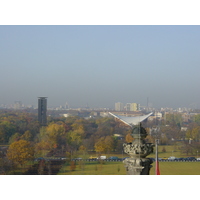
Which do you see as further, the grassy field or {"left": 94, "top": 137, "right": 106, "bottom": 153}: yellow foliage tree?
{"left": 94, "top": 137, "right": 106, "bottom": 153}: yellow foliage tree

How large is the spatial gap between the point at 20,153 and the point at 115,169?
5.87 m

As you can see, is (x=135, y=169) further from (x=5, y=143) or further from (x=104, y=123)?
(x=104, y=123)

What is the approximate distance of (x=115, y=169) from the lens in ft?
65.7

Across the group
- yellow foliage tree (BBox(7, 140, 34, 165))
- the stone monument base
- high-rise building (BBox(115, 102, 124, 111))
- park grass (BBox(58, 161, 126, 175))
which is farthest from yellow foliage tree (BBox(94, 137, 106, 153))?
the stone monument base

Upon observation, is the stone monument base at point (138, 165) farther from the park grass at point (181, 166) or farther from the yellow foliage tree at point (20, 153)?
the yellow foliage tree at point (20, 153)

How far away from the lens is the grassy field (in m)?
18.9

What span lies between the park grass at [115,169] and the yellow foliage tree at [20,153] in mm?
2289

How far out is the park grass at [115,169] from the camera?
18906 millimetres

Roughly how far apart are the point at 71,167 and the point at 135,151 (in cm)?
1794

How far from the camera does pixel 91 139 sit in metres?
29.7

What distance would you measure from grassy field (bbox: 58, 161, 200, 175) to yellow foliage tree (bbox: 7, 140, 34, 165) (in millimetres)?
2289

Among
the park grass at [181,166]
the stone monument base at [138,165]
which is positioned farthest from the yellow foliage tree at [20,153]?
the stone monument base at [138,165]

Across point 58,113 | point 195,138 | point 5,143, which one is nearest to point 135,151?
point 5,143

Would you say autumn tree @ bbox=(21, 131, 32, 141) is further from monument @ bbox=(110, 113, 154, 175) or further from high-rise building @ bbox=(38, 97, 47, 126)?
monument @ bbox=(110, 113, 154, 175)
